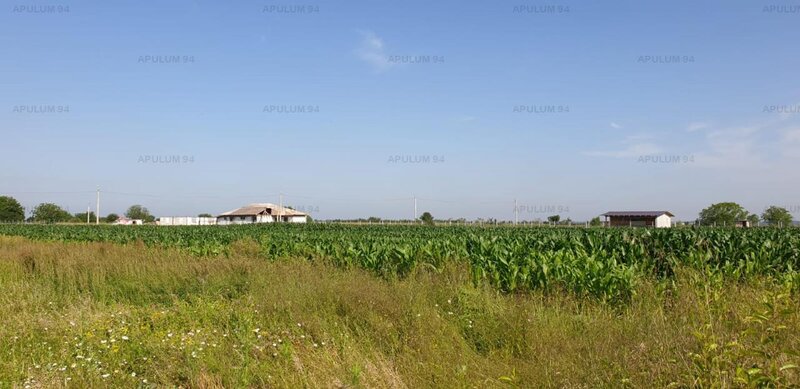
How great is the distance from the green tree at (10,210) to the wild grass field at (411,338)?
449 feet

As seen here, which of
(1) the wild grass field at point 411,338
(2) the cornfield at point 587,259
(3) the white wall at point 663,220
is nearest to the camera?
(1) the wild grass field at point 411,338

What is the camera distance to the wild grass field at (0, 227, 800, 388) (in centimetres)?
372

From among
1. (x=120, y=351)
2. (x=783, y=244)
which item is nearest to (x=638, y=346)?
(x=120, y=351)

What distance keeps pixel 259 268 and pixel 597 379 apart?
8.90m

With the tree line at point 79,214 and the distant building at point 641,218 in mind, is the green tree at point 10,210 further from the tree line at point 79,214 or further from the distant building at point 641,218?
the distant building at point 641,218

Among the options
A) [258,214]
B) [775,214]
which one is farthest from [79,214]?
[775,214]

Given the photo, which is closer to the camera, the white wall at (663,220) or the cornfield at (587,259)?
the cornfield at (587,259)

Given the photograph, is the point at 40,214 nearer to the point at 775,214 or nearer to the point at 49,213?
the point at 49,213

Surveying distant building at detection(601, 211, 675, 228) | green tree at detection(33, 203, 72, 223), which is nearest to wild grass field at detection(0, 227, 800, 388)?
distant building at detection(601, 211, 675, 228)

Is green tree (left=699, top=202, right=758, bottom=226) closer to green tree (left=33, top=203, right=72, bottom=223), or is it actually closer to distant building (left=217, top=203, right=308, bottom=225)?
distant building (left=217, top=203, right=308, bottom=225)

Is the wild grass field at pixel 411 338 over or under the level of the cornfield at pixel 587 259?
under

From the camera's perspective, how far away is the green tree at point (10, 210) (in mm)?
115331

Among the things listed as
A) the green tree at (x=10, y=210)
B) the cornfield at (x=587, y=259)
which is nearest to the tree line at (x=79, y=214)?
the green tree at (x=10, y=210)

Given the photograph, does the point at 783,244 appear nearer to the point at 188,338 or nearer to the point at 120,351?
the point at 188,338
